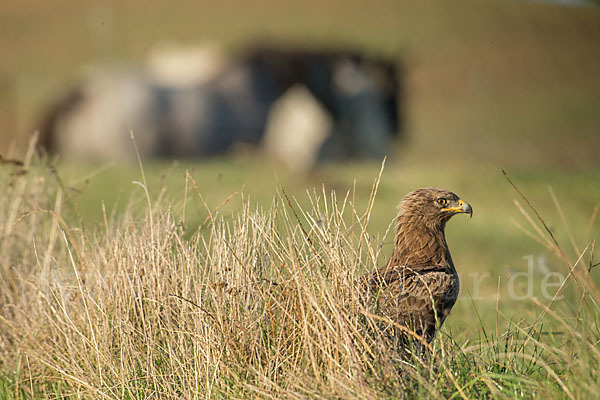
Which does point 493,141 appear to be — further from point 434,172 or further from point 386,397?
point 386,397

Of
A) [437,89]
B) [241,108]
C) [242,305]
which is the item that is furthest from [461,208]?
[437,89]

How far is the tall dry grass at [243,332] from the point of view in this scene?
11.0 ft

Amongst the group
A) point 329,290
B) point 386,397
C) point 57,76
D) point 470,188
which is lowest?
point 57,76

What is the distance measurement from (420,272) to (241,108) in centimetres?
1583

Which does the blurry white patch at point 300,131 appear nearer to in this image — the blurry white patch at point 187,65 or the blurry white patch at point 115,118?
the blurry white patch at point 115,118

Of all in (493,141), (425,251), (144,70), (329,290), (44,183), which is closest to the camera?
(329,290)

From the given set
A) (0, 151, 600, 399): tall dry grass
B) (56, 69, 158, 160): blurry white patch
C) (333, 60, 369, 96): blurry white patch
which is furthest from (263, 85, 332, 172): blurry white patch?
(0, 151, 600, 399): tall dry grass

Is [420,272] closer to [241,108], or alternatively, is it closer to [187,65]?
[241,108]

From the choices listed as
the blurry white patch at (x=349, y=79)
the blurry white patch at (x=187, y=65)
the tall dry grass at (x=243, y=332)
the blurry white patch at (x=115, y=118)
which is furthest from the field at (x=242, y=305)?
the blurry white patch at (x=187, y=65)

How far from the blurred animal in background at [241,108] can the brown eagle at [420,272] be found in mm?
12145

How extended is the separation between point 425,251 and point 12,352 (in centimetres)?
250

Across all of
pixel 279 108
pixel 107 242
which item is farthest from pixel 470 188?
pixel 107 242

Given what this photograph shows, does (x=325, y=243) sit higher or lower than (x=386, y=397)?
higher

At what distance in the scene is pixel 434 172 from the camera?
13.6 m
